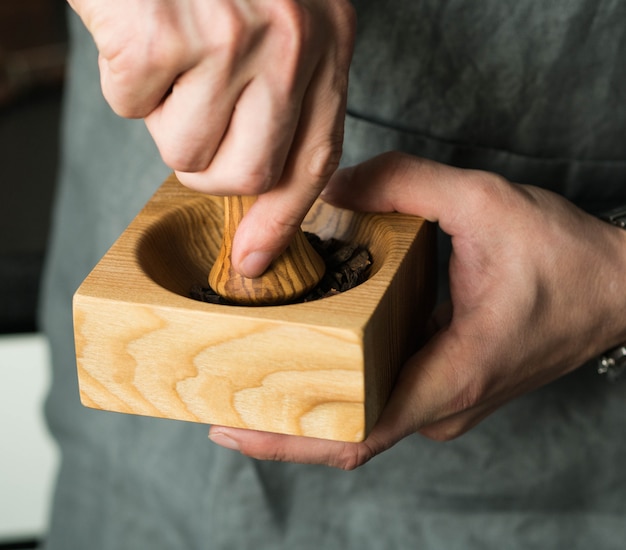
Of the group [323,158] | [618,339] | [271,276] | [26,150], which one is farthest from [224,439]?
[26,150]

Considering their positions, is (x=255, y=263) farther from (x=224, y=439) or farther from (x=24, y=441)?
(x=24, y=441)

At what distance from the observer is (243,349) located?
550mm

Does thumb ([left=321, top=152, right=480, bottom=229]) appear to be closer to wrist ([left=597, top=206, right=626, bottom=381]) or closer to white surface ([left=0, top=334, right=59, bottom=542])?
wrist ([left=597, top=206, right=626, bottom=381])

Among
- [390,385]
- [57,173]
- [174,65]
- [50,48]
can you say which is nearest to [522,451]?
[390,385]

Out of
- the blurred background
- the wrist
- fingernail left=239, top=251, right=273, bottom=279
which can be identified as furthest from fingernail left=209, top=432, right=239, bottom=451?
the blurred background

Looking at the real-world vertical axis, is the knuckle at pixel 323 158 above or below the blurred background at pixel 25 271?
above

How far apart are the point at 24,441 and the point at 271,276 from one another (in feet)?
2.91

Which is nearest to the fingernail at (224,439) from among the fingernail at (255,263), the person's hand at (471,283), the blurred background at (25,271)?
the person's hand at (471,283)

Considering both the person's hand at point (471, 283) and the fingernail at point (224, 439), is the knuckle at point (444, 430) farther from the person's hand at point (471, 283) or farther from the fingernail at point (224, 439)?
the fingernail at point (224, 439)

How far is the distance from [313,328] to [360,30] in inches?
12.3

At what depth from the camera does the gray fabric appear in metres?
0.73

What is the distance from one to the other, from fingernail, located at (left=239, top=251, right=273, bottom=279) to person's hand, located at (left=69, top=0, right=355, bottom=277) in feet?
0.20

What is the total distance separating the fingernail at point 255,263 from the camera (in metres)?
0.60

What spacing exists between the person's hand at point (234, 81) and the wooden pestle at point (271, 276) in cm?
8
